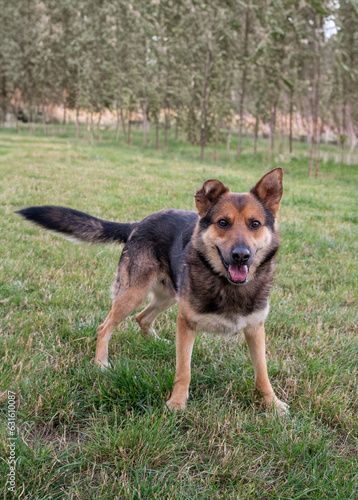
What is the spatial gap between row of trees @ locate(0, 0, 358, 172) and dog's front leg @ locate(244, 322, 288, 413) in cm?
1348

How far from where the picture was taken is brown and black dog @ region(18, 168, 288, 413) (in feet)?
8.86

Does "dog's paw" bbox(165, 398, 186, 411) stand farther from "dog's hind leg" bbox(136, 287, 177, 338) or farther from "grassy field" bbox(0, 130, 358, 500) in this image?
"dog's hind leg" bbox(136, 287, 177, 338)

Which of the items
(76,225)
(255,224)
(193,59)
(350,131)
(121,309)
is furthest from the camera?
(193,59)

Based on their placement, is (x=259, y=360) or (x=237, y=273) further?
(x=259, y=360)

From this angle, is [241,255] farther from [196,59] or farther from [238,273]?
[196,59]

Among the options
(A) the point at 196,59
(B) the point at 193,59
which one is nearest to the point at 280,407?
(A) the point at 196,59

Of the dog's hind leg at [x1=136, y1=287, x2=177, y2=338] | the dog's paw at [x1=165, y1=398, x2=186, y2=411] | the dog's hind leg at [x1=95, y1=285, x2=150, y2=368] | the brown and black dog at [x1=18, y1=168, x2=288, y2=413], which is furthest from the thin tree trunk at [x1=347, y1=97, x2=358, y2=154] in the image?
the dog's paw at [x1=165, y1=398, x2=186, y2=411]

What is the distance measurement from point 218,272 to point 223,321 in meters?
0.34

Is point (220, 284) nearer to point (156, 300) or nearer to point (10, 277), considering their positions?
point (156, 300)

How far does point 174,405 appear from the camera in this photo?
266 centimetres

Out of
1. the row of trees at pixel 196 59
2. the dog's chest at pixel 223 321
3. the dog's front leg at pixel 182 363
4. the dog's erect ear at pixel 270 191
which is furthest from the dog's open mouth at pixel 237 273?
the row of trees at pixel 196 59

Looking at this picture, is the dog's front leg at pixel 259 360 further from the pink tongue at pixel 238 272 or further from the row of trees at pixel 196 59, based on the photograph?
the row of trees at pixel 196 59

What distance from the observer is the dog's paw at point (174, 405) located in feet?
8.58

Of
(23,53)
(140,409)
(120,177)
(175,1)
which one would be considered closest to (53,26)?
(23,53)
